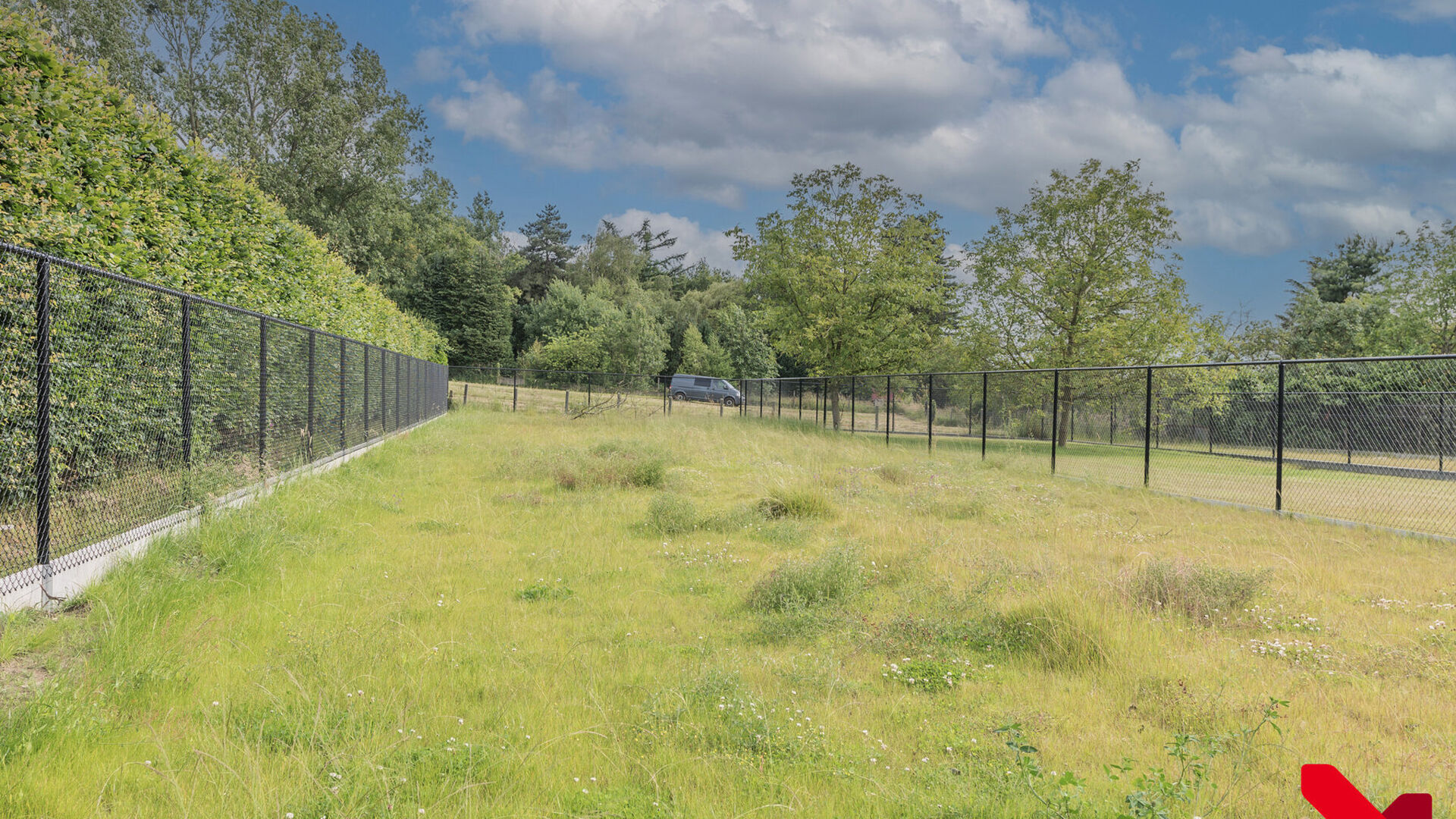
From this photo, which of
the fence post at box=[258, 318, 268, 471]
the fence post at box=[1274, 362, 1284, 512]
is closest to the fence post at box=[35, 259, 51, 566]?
the fence post at box=[258, 318, 268, 471]

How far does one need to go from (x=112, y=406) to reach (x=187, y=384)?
80cm

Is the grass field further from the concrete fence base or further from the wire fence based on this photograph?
the wire fence

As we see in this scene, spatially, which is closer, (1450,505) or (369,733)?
(369,733)

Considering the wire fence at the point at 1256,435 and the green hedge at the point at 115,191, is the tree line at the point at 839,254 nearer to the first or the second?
the wire fence at the point at 1256,435

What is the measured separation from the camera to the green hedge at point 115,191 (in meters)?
5.67

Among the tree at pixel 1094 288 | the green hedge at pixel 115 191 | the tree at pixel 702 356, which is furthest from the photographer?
the tree at pixel 702 356

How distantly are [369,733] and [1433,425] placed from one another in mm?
14762

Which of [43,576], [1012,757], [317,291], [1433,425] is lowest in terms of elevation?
[1012,757]

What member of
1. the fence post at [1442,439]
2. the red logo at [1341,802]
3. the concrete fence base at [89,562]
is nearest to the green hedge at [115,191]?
the concrete fence base at [89,562]

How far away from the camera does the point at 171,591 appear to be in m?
4.75

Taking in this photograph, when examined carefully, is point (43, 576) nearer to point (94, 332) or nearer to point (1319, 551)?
point (94, 332)

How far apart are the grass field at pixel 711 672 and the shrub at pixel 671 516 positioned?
0.27 ft

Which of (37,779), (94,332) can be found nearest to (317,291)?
(94,332)

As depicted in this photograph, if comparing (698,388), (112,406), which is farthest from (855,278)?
(112,406)
